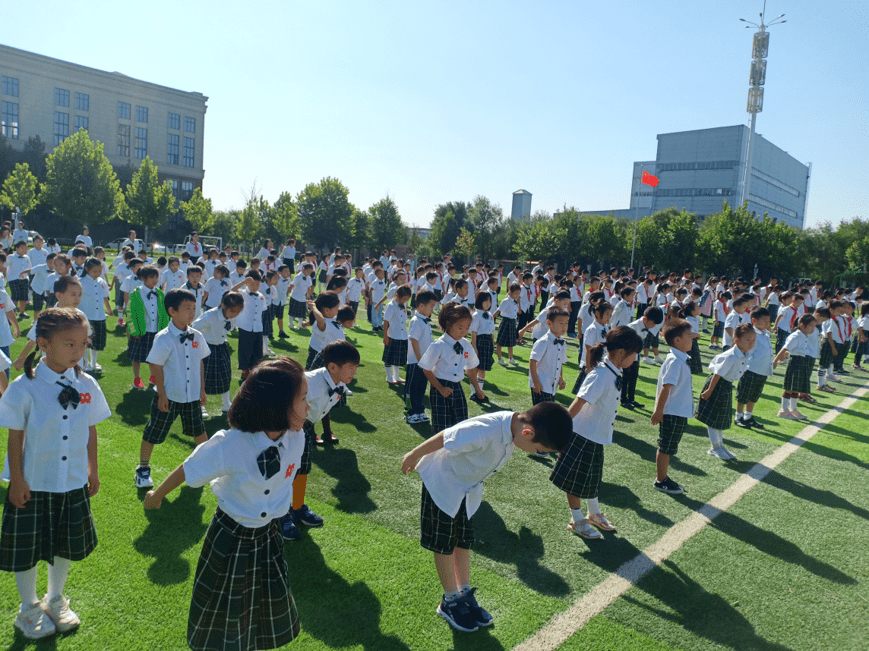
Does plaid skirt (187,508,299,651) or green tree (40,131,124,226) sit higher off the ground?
green tree (40,131,124,226)

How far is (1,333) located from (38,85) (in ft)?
216

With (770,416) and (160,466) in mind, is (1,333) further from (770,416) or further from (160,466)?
(770,416)

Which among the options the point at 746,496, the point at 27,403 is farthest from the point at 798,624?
the point at 27,403

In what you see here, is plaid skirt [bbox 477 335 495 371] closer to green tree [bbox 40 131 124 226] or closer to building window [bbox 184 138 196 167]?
green tree [bbox 40 131 124 226]

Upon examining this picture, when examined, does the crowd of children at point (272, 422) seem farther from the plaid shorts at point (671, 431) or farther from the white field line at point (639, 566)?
the white field line at point (639, 566)

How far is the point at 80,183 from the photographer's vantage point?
Answer: 3516 cm

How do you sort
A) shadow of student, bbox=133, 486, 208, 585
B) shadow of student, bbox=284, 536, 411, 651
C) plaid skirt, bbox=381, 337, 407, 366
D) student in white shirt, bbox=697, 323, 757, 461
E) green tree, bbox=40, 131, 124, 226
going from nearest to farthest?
shadow of student, bbox=284, 536, 411, 651 → shadow of student, bbox=133, 486, 208, 585 → student in white shirt, bbox=697, 323, 757, 461 → plaid skirt, bbox=381, 337, 407, 366 → green tree, bbox=40, 131, 124, 226

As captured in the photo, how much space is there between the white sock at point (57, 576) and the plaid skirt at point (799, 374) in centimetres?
1024

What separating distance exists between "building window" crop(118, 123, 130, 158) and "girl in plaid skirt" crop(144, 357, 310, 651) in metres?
70.0

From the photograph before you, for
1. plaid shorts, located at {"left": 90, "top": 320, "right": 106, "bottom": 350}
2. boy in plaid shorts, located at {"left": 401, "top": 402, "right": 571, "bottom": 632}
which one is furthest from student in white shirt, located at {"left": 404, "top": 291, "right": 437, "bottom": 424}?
plaid shorts, located at {"left": 90, "top": 320, "right": 106, "bottom": 350}

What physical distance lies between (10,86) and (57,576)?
69714mm

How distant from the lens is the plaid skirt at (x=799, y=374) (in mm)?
9344

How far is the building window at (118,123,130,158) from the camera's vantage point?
2373 inches

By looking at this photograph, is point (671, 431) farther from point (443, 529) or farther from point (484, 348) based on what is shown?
point (484, 348)
